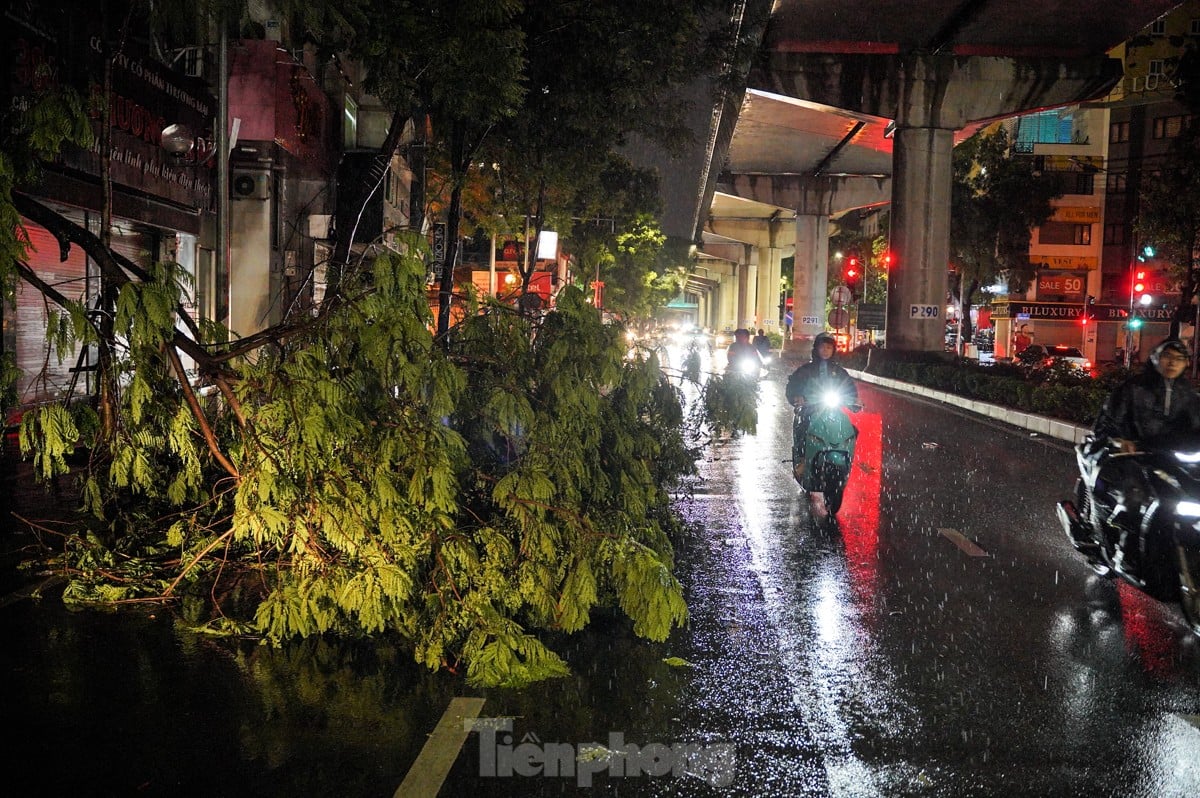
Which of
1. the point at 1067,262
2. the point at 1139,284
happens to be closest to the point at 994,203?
the point at 1067,262

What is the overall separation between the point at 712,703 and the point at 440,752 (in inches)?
56.7

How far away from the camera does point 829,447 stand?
11336 mm

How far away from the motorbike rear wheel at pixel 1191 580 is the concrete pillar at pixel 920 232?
114 ft

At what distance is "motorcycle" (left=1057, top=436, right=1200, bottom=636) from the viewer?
255 inches

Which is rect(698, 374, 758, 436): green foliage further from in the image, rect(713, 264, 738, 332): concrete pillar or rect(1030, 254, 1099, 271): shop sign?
rect(713, 264, 738, 332): concrete pillar

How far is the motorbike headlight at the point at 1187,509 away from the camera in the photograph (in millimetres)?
6402

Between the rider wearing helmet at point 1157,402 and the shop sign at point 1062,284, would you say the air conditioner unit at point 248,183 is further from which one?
the shop sign at point 1062,284

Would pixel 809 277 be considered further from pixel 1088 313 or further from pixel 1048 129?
pixel 1048 129

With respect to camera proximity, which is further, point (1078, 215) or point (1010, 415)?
point (1078, 215)

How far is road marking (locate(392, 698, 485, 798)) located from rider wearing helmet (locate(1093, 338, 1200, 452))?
477 cm

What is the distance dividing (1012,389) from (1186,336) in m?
46.9

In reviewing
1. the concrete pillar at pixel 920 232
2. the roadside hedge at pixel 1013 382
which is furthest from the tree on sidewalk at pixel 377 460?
the concrete pillar at pixel 920 232

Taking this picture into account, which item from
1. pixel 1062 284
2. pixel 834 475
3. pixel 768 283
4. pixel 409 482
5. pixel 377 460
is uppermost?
pixel 768 283

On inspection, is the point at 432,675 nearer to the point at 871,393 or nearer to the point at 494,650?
the point at 494,650
